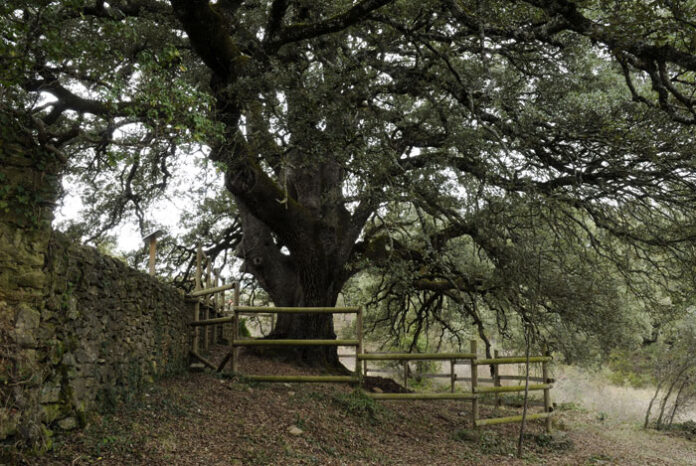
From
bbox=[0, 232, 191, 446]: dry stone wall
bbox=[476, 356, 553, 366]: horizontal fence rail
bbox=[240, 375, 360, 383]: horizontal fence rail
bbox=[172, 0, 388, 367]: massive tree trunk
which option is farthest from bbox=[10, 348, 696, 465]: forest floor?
bbox=[172, 0, 388, 367]: massive tree trunk

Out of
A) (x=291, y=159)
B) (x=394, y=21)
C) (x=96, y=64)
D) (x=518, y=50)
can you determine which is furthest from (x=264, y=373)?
(x=518, y=50)

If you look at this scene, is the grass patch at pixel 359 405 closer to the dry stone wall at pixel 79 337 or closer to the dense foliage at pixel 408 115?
the dense foliage at pixel 408 115

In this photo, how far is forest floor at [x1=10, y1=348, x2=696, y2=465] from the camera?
5.03 metres

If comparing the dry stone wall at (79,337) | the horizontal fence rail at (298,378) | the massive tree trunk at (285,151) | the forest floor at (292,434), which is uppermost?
the massive tree trunk at (285,151)

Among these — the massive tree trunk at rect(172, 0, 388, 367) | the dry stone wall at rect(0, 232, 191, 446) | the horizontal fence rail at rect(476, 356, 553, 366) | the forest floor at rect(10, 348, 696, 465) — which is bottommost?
the forest floor at rect(10, 348, 696, 465)

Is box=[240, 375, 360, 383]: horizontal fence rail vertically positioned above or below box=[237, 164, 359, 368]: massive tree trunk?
below

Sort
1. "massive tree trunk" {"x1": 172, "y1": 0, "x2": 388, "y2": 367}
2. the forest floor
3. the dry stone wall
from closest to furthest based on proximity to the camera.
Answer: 1. the dry stone wall
2. the forest floor
3. "massive tree trunk" {"x1": 172, "y1": 0, "x2": 388, "y2": 367}

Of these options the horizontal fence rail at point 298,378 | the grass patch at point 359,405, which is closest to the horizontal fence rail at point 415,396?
the grass patch at point 359,405

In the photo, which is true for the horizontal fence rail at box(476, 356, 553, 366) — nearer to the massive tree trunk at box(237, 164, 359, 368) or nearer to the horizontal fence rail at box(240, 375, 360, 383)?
the horizontal fence rail at box(240, 375, 360, 383)

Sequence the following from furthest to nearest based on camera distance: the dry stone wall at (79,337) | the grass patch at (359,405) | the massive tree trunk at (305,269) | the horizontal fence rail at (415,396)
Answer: the massive tree trunk at (305,269)
the horizontal fence rail at (415,396)
the grass patch at (359,405)
the dry stone wall at (79,337)

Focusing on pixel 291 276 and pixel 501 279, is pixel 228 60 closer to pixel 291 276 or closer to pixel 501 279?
pixel 291 276

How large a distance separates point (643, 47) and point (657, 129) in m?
2.04

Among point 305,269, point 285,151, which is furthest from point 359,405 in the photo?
point 285,151

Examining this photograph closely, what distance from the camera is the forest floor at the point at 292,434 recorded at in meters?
5.03
